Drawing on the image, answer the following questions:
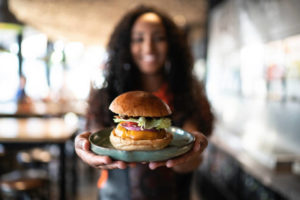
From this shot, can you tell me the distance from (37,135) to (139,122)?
7.68 feet

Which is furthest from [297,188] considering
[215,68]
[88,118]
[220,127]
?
[215,68]

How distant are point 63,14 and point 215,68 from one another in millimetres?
3292

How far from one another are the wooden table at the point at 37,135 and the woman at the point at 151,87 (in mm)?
1471

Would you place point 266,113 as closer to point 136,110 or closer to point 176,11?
point 136,110

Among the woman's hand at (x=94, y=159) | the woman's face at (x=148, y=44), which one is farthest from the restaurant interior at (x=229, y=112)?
the woman's hand at (x=94, y=159)

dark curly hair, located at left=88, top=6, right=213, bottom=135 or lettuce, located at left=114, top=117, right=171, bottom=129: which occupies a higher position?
dark curly hair, located at left=88, top=6, right=213, bottom=135

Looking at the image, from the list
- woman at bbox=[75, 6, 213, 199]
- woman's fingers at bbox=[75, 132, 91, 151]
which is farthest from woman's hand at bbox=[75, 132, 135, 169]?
woman at bbox=[75, 6, 213, 199]

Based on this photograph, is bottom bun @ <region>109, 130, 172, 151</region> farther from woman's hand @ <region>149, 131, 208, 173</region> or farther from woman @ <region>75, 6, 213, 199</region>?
woman @ <region>75, 6, 213, 199</region>

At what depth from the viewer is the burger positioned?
1.21 metres

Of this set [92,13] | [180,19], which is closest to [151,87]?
[92,13]

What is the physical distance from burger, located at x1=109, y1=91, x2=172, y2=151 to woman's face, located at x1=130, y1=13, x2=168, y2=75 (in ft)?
1.06

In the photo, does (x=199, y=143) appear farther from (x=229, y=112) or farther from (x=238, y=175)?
(x=229, y=112)

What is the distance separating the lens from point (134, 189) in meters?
1.67

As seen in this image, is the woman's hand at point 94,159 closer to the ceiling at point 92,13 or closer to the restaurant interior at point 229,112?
the restaurant interior at point 229,112
